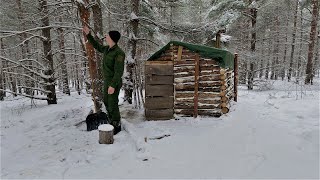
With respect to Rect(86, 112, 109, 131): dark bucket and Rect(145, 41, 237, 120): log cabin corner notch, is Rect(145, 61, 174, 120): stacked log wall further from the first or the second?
Rect(86, 112, 109, 131): dark bucket

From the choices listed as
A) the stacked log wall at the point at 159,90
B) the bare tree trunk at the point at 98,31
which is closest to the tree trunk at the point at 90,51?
the bare tree trunk at the point at 98,31

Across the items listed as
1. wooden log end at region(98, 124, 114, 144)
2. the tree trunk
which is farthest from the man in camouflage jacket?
the tree trunk

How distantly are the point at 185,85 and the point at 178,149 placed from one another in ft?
11.4

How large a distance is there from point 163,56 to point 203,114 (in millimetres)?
2359

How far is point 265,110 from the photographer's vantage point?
9.41 metres

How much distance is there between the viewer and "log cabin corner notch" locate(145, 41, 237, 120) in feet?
28.9

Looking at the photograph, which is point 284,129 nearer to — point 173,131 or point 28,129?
point 173,131

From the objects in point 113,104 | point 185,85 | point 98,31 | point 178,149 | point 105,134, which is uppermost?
point 98,31

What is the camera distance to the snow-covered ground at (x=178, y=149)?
465cm

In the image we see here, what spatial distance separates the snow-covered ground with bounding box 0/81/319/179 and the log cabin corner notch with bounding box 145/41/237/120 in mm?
546

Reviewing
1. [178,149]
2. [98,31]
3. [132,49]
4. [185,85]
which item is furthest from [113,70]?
[132,49]

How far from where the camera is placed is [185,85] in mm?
8977

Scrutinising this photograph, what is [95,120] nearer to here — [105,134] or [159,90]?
[105,134]

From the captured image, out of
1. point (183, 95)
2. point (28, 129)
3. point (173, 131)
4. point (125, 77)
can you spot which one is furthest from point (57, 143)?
point (125, 77)
